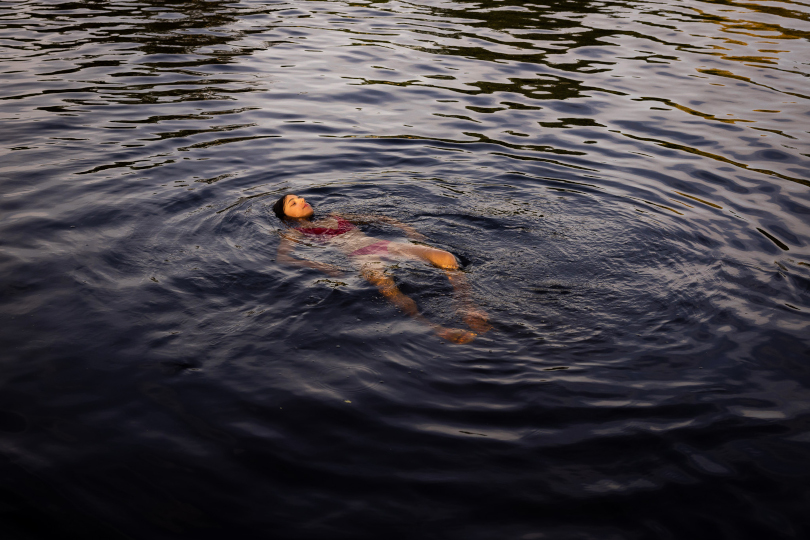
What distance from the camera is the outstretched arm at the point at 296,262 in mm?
6738

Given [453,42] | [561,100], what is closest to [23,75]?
[453,42]

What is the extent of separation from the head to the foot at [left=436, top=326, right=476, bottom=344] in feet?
9.28

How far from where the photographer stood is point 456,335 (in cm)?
559

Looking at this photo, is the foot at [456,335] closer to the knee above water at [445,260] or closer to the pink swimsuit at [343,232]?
the knee above water at [445,260]

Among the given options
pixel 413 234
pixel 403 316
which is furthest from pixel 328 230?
pixel 403 316

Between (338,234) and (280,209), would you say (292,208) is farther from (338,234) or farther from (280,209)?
(338,234)

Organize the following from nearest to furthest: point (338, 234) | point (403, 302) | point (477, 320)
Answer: point (477, 320) → point (403, 302) → point (338, 234)

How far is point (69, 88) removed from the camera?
1223 centimetres

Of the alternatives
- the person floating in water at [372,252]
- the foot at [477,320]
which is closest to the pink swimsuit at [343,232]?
the person floating in water at [372,252]

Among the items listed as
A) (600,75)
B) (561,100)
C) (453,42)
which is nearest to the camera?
(561,100)

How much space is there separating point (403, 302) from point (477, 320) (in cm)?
81

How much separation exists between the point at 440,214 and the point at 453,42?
9707mm

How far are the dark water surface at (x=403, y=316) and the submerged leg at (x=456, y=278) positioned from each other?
144 millimetres

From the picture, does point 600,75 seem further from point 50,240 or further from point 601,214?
point 50,240
